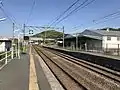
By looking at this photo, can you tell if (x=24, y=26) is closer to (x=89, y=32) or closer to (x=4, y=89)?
(x=89, y=32)

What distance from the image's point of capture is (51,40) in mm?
181750

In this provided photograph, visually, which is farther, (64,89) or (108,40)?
(108,40)

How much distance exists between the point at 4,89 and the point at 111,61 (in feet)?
43.4

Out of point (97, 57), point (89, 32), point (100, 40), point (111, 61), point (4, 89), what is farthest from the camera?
point (89, 32)

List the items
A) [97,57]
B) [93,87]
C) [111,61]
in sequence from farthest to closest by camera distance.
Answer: [97,57] → [111,61] → [93,87]

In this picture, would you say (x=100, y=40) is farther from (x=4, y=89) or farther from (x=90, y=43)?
(x=4, y=89)

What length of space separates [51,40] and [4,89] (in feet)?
568

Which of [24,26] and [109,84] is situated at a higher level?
[24,26]

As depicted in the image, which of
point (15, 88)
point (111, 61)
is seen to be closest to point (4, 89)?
point (15, 88)

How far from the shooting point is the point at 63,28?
60.6 m

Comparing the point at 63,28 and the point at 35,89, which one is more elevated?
the point at 63,28

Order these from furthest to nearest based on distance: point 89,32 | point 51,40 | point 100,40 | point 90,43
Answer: point 51,40 < point 89,32 < point 90,43 < point 100,40

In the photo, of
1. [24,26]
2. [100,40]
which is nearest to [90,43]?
[100,40]

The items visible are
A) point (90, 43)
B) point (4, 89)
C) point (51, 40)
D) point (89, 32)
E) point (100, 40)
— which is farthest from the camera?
point (51, 40)
